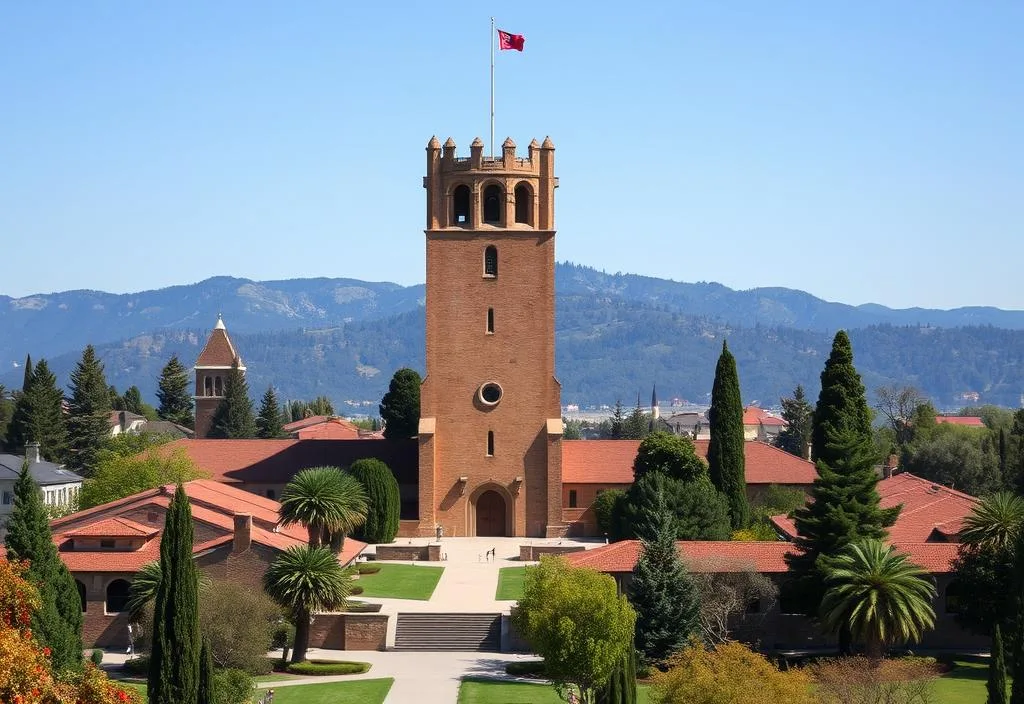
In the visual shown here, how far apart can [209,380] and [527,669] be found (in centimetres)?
7567

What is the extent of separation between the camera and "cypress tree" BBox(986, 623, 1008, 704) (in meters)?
37.3

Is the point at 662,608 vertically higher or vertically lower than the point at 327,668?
higher

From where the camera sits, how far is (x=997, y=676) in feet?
126

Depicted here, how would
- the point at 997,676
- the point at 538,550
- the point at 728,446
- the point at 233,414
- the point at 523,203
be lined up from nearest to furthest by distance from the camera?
the point at 997,676 → the point at 538,550 → the point at 728,446 → the point at 523,203 → the point at 233,414

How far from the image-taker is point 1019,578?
133 ft

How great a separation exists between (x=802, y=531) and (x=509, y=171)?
30.9 metres

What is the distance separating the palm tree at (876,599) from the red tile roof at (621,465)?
102 feet

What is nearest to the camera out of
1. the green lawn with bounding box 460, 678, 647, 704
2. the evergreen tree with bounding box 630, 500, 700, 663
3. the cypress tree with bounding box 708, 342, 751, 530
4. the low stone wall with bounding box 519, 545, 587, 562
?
the green lawn with bounding box 460, 678, 647, 704

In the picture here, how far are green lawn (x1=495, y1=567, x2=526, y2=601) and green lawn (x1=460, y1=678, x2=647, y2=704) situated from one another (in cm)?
977

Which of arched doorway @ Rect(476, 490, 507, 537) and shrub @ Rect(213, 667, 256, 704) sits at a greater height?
arched doorway @ Rect(476, 490, 507, 537)

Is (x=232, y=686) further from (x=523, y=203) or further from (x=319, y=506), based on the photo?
(x=523, y=203)

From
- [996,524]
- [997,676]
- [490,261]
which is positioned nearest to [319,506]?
[490,261]

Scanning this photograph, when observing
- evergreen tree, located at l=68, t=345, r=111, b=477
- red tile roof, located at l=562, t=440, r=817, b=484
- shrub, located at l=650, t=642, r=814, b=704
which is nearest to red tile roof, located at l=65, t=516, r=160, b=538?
shrub, located at l=650, t=642, r=814, b=704

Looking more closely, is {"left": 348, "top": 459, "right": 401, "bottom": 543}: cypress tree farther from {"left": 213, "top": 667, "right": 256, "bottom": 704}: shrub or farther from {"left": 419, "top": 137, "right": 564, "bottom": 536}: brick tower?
{"left": 213, "top": 667, "right": 256, "bottom": 704}: shrub
